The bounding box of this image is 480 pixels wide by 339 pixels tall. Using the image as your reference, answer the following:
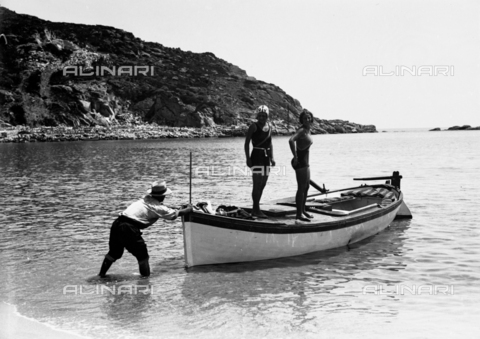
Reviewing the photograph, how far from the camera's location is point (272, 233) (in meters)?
11.6

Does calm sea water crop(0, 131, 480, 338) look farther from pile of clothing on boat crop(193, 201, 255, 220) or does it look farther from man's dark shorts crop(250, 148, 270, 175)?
man's dark shorts crop(250, 148, 270, 175)

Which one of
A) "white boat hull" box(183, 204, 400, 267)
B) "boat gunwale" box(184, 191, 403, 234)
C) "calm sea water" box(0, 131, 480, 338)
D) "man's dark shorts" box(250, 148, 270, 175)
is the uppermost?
"man's dark shorts" box(250, 148, 270, 175)

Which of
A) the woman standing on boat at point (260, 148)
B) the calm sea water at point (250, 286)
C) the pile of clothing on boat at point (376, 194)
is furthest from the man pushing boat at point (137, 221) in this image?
the pile of clothing on boat at point (376, 194)

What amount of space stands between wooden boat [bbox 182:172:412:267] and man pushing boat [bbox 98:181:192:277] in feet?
2.42

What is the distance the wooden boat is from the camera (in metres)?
10.9

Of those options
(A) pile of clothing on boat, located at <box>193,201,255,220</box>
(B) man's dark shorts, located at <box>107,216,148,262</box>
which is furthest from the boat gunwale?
(B) man's dark shorts, located at <box>107,216,148,262</box>

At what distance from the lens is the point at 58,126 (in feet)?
486

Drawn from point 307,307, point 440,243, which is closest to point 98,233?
point 307,307

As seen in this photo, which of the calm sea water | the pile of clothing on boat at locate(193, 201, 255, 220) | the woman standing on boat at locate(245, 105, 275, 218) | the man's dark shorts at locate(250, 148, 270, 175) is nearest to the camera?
the calm sea water

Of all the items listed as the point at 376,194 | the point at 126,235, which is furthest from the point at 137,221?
the point at 376,194

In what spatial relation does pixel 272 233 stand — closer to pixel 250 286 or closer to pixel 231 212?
pixel 231 212

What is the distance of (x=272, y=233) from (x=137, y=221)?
322cm

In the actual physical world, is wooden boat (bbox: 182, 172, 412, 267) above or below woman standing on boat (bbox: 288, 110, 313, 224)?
below

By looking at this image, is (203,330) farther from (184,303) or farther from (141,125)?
(141,125)
